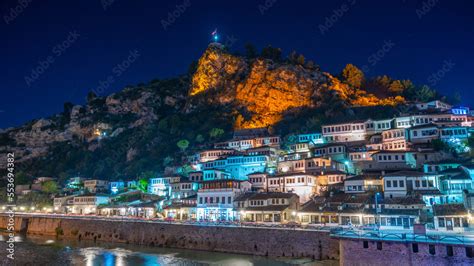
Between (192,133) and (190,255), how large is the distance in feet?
251

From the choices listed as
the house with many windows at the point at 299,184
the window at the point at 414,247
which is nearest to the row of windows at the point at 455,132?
the house with many windows at the point at 299,184

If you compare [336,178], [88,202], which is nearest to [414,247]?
[336,178]

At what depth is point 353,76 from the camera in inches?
4936

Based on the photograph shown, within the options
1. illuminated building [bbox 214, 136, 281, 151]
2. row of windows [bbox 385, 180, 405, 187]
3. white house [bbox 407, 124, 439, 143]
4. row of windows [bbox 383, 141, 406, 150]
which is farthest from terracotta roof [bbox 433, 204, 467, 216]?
illuminated building [bbox 214, 136, 281, 151]

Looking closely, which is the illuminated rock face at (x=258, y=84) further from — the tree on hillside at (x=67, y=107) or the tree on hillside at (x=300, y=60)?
the tree on hillside at (x=67, y=107)

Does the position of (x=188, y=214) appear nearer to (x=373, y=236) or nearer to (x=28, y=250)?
(x=28, y=250)

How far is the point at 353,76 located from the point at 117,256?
103945 mm

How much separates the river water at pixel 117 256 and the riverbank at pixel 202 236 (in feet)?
4.32

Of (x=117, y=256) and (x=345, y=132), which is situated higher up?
(x=345, y=132)

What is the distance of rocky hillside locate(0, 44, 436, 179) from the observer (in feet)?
361

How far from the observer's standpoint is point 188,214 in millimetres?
66188

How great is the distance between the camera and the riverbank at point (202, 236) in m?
40.1

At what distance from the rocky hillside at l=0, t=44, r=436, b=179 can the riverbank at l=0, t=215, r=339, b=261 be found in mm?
36658

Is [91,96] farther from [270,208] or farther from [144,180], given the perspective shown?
[270,208]
